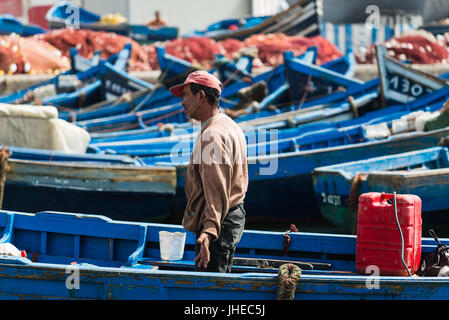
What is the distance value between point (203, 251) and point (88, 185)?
539 centimetres

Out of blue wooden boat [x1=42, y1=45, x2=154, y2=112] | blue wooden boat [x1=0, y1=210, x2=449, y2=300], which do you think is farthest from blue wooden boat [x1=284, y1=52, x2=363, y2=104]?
blue wooden boat [x1=0, y1=210, x2=449, y2=300]

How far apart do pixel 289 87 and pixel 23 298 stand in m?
10.5

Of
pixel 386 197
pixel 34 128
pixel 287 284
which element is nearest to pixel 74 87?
pixel 34 128

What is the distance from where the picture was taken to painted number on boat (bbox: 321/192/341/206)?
30.2 ft

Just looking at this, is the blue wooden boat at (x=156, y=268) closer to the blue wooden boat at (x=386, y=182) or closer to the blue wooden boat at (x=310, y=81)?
the blue wooden boat at (x=386, y=182)

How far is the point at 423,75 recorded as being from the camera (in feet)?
42.5

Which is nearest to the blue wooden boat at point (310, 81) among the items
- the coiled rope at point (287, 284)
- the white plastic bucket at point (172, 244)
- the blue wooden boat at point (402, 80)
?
the blue wooden boat at point (402, 80)

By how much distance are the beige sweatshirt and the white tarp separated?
218 inches

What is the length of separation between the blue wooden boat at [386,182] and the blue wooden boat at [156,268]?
82.0 inches

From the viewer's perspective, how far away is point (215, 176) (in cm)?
456

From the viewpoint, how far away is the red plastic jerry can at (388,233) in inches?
224

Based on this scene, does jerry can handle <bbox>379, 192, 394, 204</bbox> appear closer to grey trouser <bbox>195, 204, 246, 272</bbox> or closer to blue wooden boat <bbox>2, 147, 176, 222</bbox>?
grey trouser <bbox>195, 204, 246, 272</bbox>

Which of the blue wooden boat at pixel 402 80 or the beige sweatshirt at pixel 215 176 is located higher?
the blue wooden boat at pixel 402 80
